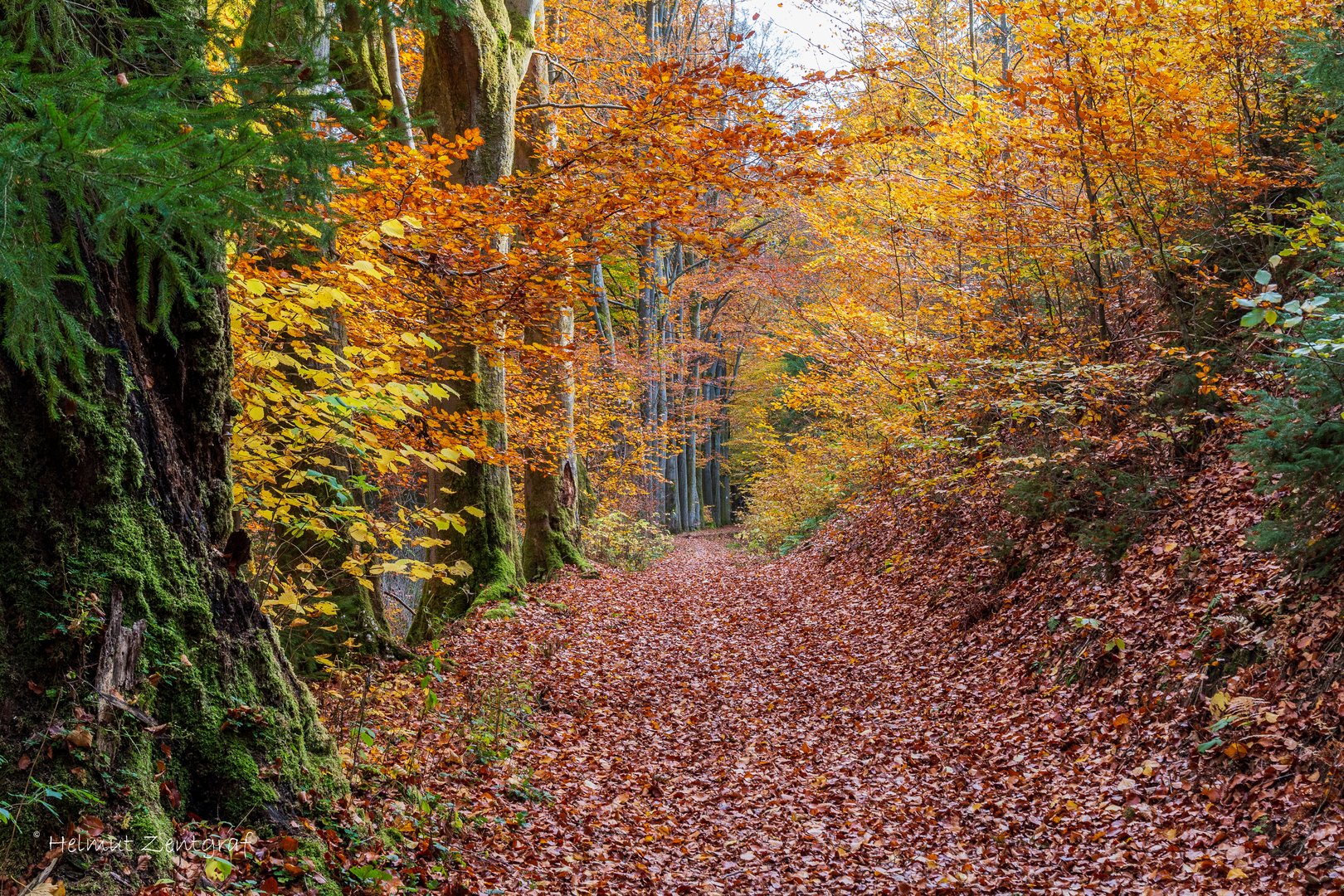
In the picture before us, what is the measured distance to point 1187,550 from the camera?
20.5 ft

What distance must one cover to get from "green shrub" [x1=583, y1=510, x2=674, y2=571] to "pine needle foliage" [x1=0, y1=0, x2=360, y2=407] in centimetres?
1460

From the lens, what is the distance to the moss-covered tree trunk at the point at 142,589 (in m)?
2.83

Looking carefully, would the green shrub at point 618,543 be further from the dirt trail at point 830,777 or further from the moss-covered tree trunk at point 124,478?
the moss-covered tree trunk at point 124,478

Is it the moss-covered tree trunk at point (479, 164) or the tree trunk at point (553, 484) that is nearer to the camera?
the moss-covered tree trunk at point (479, 164)

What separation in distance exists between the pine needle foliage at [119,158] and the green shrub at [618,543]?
1460 cm

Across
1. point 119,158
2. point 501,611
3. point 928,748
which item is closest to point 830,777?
point 928,748

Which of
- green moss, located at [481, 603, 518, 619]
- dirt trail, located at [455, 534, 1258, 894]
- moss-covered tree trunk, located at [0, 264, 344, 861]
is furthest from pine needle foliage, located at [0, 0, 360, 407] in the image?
green moss, located at [481, 603, 518, 619]

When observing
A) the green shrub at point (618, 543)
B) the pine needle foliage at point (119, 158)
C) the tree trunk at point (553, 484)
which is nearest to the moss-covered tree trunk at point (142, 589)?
the pine needle foliage at point (119, 158)

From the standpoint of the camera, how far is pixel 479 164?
966 centimetres

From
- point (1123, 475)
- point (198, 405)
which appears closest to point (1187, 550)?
point (1123, 475)

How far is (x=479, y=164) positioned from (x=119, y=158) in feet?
26.5

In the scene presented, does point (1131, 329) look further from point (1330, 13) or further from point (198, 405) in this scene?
point (198, 405)

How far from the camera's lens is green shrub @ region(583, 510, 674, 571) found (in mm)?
17938

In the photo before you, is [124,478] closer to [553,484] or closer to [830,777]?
[830,777]
